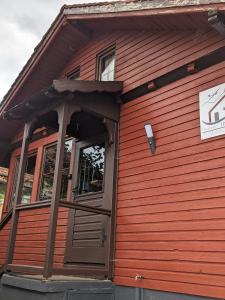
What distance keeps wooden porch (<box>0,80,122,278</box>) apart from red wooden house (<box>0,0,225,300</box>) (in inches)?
0.8

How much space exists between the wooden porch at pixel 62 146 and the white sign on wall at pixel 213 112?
193 centimetres

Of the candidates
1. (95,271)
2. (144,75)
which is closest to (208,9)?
(144,75)

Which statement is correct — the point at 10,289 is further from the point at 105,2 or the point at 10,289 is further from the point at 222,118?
the point at 105,2

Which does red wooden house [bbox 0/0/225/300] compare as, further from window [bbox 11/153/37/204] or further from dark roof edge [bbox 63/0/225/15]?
window [bbox 11/153/37/204]

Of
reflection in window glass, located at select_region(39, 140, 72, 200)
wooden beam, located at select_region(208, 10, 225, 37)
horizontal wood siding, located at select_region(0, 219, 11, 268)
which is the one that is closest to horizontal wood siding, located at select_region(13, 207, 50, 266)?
reflection in window glass, located at select_region(39, 140, 72, 200)

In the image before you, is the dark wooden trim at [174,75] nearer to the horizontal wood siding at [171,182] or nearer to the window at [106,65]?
Result: the horizontal wood siding at [171,182]

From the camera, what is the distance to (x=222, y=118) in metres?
5.15

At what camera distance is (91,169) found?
727cm

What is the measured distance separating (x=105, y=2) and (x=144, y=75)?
1.66m

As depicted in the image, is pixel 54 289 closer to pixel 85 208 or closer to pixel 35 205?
pixel 85 208

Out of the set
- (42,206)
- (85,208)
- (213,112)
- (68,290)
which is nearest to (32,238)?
(42,206)

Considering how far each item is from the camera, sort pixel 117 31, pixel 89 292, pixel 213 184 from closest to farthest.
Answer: pixel 213 184
pixel 89 292
pixel 117 31

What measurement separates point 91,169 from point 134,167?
1199 mm

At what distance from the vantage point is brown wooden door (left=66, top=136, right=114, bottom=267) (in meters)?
6.42
